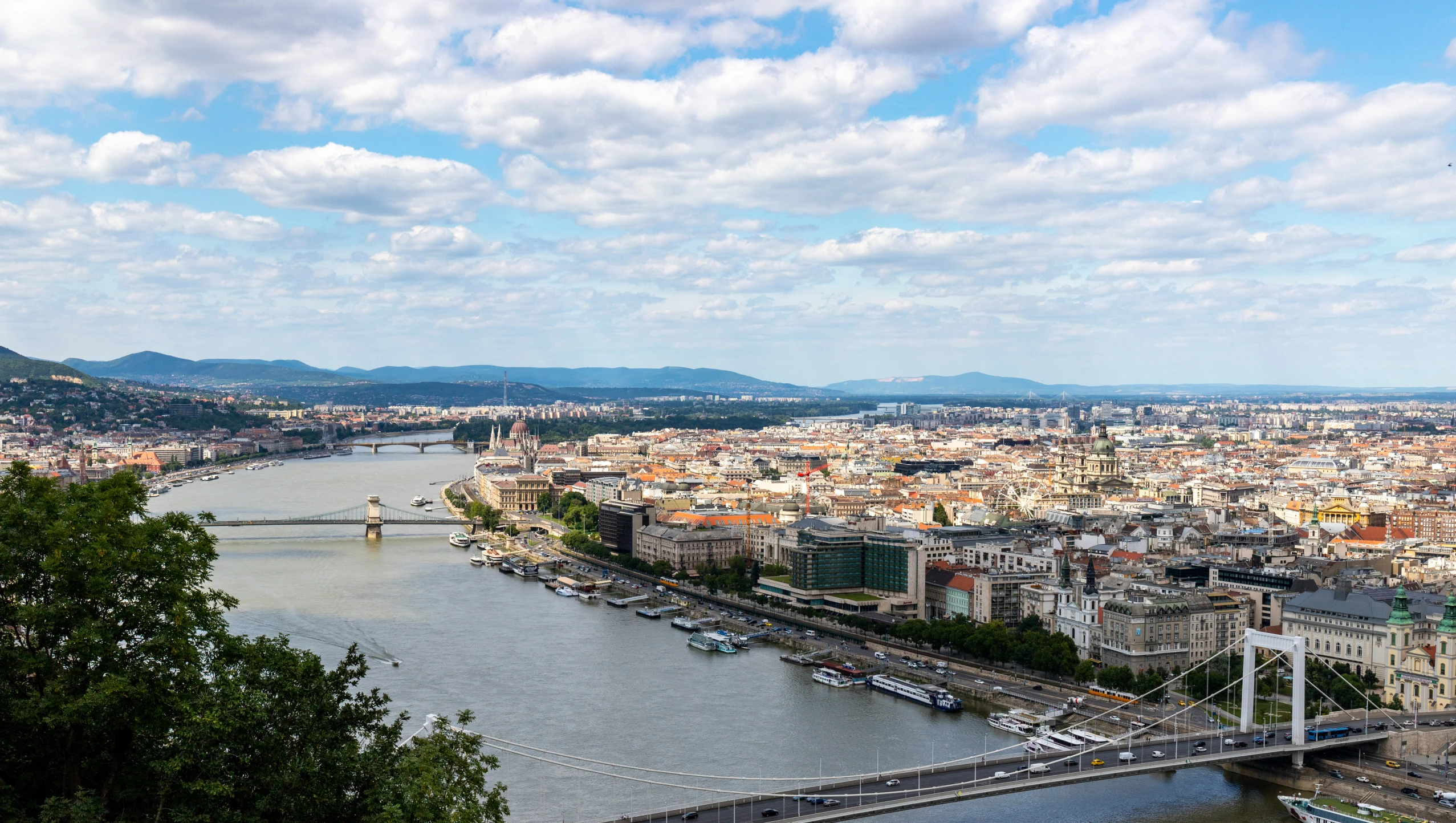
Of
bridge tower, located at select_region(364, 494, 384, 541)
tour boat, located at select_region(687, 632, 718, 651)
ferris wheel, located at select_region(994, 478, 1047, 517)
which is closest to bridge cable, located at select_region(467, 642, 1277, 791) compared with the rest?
tour boat, located at select_region(687, 632, 718, 651)

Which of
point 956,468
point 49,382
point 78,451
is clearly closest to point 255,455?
point 78,451

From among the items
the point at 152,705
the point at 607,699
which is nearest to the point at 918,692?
the point at 607,699

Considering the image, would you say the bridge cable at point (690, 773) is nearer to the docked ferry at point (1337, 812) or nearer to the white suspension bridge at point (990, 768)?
the white suspension bridge at point (990, 768)

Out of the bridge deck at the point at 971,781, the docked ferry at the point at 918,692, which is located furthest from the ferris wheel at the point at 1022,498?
the bridge deck at the point at 971,781

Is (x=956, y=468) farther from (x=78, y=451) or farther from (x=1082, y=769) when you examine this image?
(x=1082, y=769)

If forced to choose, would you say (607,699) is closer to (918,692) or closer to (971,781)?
(918,692)

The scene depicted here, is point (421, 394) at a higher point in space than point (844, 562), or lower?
higher
